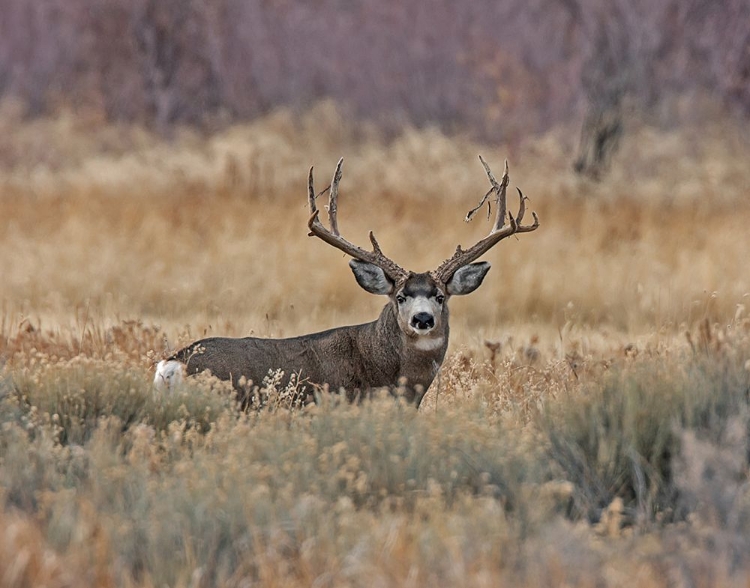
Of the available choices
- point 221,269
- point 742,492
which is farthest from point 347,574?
point 221,269

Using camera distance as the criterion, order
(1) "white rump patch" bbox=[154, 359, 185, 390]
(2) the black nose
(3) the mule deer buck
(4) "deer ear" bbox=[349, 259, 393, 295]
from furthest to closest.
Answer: (4) "deer ear" bbox=[349, 259, 393, 295] → (3) the mule deer buck → (2) the black nose → (1) "white rump patch" bbox=[154, 359, 185, 390]

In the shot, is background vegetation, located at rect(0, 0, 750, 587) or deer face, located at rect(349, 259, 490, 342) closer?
background vegetation, located at rect(0, 0, 750, 587)

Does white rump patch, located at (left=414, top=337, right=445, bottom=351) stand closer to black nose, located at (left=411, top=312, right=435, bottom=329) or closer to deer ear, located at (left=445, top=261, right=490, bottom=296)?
black nose, located at (left=411, top=312, right=435, bottom=329)

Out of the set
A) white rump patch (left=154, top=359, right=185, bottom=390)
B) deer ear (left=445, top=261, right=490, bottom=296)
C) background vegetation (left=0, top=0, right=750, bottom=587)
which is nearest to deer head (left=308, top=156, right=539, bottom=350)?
deer ear (left=445, top=261, right=490, bottom=296)

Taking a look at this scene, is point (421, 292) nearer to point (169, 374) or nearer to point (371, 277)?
point (371, 277)

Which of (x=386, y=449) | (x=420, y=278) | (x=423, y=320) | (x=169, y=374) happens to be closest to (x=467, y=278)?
(x=420, y=278)

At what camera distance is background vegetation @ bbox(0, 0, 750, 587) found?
4.79 meters

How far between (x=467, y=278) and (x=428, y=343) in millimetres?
490

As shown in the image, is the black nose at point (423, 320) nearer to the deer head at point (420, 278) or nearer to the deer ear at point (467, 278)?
the deer head at point (420, 278)

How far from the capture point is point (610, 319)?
12086 millimetres

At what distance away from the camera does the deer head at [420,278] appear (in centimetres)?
785

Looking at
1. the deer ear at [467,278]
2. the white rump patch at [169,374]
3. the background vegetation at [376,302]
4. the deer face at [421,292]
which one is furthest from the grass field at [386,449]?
the deer ear at [467,278]

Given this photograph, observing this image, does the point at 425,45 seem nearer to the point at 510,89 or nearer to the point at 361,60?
the point at 361,60

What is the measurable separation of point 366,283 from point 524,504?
3.24m
